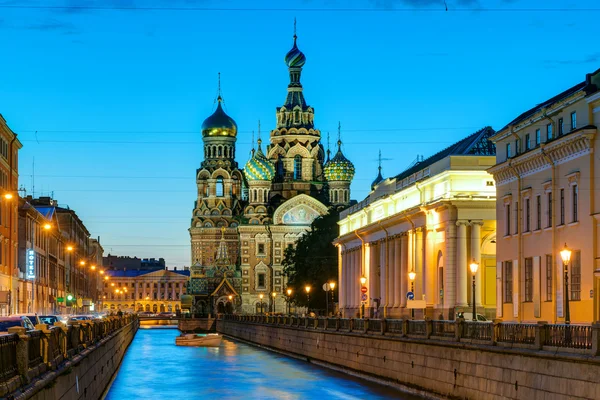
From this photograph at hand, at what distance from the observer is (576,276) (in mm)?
47031

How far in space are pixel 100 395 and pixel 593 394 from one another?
79.4 feet

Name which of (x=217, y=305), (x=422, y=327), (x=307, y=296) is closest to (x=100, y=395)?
(x=422, y=327)

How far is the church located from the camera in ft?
594

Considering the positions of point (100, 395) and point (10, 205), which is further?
point (10, 205)

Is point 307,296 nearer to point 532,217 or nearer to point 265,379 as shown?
point 265,379

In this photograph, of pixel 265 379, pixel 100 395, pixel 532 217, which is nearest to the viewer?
pixel 100 395

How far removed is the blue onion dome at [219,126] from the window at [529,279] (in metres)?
144

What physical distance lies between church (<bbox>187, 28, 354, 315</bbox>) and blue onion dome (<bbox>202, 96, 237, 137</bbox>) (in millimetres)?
165

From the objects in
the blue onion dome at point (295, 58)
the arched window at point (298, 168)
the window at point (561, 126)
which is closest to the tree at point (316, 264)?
the arched window at point (298, 168)

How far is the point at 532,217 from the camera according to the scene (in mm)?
52438

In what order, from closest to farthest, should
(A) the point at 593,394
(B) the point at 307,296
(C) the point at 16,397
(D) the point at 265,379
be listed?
1. (C) the point at 16,397
2. (A) the point at 593,394
3. (D) the point at 265,379
4. (B) the point at 307,296

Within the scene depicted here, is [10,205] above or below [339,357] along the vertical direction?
above

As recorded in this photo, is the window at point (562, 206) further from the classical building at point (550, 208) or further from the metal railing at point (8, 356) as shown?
the metal railing at point (8, 356)

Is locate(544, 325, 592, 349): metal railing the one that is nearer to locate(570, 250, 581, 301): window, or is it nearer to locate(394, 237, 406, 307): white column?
locate(570, 250, 581, 301): window
